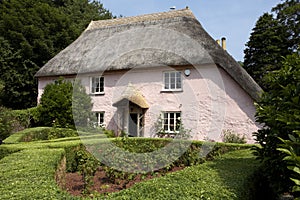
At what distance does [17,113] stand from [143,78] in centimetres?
843

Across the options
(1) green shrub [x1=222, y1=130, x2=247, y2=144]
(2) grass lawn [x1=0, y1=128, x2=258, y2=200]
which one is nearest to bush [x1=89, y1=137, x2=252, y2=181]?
(2) grass lawn [x1=0, y1=128, x2=258, y2=200]

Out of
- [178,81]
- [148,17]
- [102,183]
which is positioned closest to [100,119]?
[178,81]

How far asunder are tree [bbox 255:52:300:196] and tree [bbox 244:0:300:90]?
2229 centimetres

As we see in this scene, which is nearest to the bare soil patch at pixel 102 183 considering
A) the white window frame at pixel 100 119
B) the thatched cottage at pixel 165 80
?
the thatched cottage at pixel 165 80

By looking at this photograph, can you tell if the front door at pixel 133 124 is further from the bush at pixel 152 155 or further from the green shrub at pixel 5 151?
the green shrub at pixel 5 151

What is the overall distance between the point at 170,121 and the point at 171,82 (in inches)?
84.6

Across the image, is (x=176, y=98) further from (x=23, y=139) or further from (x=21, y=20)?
(x=21, y=20)

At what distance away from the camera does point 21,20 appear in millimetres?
26016

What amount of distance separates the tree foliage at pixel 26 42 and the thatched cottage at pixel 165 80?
7.22 metres

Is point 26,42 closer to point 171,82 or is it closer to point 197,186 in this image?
point 171,82

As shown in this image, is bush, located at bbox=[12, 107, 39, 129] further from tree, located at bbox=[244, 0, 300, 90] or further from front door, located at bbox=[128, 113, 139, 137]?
tree, located at bbox=[244, 0, 300, 90]

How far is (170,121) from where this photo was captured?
15609mm

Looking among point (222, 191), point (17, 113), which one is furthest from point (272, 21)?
point (222, 191)

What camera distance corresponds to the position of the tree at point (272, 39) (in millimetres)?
27016
